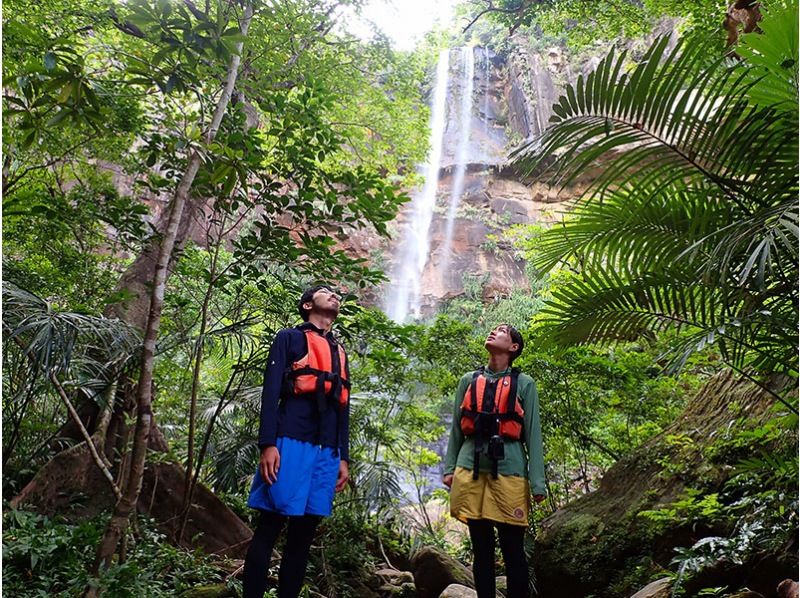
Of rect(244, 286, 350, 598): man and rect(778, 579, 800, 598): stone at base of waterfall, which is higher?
rect(244, 286, 350, 598): man

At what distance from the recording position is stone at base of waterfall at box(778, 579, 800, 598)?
7.27 feet

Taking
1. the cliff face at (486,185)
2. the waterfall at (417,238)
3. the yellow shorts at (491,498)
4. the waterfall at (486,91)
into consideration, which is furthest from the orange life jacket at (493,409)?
the waterfall at (486,91)

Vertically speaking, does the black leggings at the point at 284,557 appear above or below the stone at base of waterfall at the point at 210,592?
above

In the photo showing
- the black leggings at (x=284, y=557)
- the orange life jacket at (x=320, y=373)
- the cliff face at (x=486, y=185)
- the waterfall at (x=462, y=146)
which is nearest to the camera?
the black leggings at (x=284, y=557)

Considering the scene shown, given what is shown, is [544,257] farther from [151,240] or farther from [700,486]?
[151,240]

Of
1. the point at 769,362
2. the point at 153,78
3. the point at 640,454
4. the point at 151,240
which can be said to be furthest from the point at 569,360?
the point at 153,78

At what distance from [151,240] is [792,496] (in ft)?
11.7

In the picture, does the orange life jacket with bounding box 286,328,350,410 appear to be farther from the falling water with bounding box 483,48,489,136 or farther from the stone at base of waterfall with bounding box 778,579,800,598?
the falling water with bounding box 483,48,489,136

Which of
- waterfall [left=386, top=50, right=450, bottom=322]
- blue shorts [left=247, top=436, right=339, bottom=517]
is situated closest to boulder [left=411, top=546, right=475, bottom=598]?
blue shorts [left=247, top=436, right=339, bottom=517]

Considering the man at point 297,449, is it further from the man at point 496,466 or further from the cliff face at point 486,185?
the cliff face at point 486,185

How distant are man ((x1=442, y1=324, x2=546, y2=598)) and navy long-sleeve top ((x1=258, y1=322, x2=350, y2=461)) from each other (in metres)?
0.69

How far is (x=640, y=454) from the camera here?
4660 millimetres

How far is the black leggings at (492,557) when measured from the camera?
2.79 metres

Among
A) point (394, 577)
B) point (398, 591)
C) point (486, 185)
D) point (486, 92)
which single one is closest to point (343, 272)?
point (398, 591)
